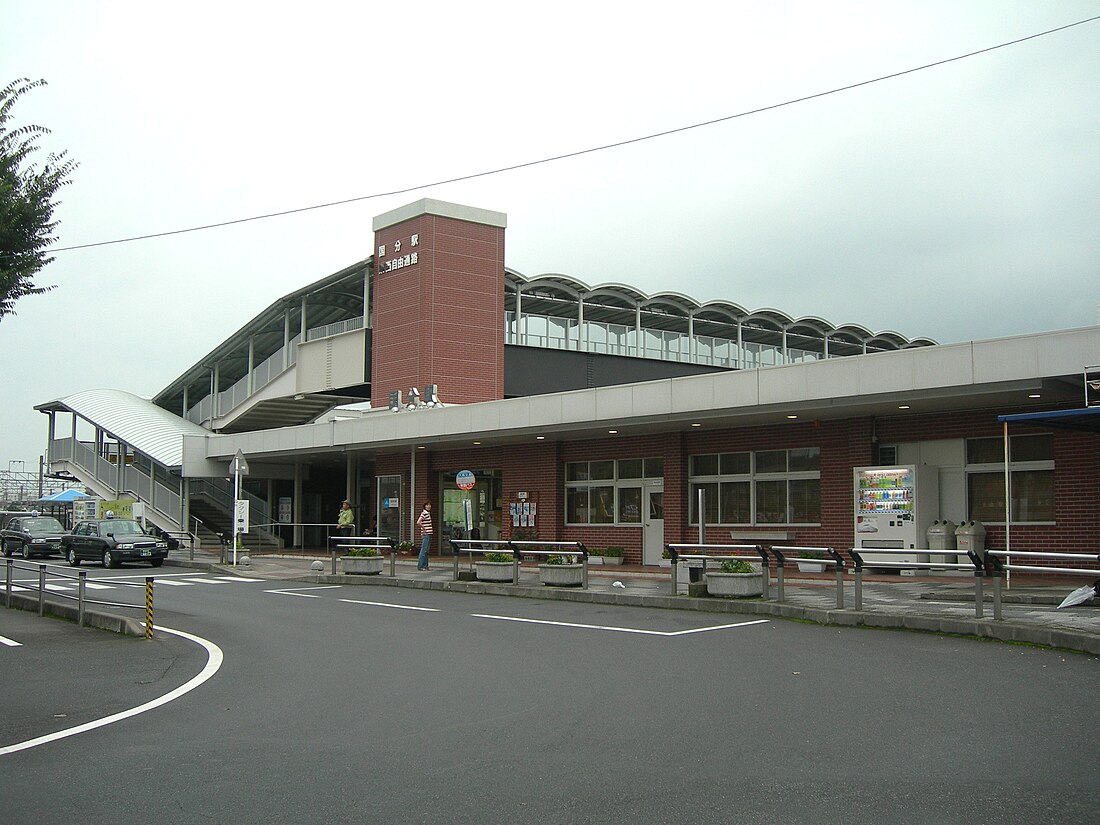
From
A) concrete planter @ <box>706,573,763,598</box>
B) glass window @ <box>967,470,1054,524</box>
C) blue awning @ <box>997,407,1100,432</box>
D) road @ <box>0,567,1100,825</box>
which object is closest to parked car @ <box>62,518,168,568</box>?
road @ <box>0,567,1100,825</box>

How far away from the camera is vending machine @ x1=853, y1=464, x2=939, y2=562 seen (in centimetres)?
2066

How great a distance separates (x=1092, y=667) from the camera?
408 inches

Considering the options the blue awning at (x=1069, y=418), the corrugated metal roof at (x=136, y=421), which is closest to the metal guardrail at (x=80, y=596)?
the blue awning at (x=1069, y=418)

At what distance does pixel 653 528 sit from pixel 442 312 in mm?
16591

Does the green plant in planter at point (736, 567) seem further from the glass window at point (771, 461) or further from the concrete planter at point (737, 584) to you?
the glass window at point (771, 461)

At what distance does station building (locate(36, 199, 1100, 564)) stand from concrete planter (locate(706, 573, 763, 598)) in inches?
161

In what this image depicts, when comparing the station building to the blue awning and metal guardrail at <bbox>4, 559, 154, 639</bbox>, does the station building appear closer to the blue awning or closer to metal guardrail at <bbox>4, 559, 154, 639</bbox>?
the blue awning

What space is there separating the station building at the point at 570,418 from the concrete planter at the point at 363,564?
2.81 m

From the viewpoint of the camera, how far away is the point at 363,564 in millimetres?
25281

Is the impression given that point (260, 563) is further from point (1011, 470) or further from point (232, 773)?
point (232, 773)

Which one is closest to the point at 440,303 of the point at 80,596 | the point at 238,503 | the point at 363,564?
the point at 238,503

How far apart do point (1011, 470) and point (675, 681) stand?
12934 mm

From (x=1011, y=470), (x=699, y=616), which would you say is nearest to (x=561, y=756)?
(x=699, y=616)

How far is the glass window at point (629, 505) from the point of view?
1081 inches
